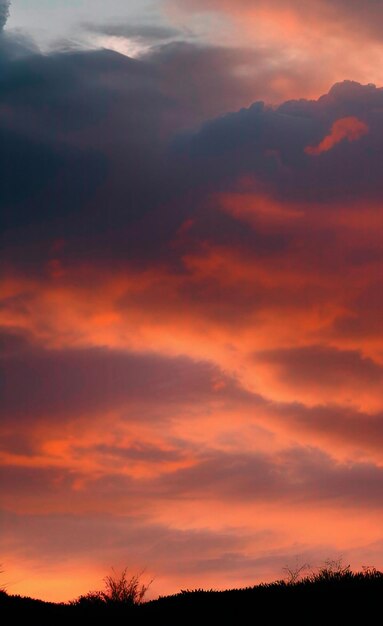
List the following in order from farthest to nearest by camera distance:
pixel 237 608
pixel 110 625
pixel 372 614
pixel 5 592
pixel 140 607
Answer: pixel 5 592
pixel 140 607
pixel 110 625
pixel 237 608
pixel 372 614

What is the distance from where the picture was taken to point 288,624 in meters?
21.1

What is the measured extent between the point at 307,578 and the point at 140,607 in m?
5.26

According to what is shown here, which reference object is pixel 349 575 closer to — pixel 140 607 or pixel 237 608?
pixel 237 608

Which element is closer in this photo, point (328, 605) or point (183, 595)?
point (328, 605)

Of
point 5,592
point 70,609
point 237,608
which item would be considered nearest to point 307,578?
point 237,608

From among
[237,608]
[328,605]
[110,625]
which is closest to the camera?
[328,605]

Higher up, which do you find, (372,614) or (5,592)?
(5,592)

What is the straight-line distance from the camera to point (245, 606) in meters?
23.7

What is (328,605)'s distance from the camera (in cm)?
2219

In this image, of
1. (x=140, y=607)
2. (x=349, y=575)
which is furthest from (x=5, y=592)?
(x=349, y=575)

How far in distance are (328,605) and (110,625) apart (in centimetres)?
678

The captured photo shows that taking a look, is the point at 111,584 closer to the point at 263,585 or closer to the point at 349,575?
the point at 263,585

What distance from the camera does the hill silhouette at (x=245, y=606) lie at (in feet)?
71.3

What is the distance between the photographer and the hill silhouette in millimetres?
21719
